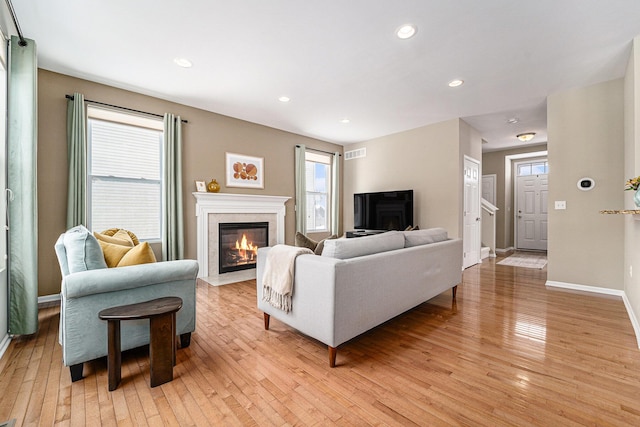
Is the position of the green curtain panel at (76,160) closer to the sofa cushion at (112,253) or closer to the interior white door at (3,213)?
the interior white door at (3,213)

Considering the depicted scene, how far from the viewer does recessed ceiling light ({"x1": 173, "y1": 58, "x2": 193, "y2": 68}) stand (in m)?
2.99

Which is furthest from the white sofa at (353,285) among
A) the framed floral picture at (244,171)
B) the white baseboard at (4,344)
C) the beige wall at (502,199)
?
the beige wall at (502,199)

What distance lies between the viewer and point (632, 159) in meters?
2.83

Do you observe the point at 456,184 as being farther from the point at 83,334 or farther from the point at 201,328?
the point at 83,334

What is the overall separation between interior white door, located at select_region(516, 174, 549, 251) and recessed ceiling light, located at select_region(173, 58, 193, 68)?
7991 millimetres

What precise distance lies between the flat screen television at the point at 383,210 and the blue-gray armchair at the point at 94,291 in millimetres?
4128

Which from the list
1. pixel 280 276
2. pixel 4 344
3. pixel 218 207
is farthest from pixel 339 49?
pixel 4 344

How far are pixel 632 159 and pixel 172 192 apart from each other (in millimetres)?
5361

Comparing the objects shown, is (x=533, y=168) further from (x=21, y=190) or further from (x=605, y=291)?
(x=21, y=190)

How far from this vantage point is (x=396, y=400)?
158 cm

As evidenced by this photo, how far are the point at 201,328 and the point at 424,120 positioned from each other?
4.60m

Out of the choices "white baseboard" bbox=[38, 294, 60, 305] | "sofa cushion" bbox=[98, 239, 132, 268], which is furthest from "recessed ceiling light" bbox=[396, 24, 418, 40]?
Answer: "white baseboard" bbox=[38, 294, 60, 305]

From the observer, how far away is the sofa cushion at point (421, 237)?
2.81m

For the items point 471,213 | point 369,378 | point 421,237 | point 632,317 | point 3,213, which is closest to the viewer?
point 369,378
